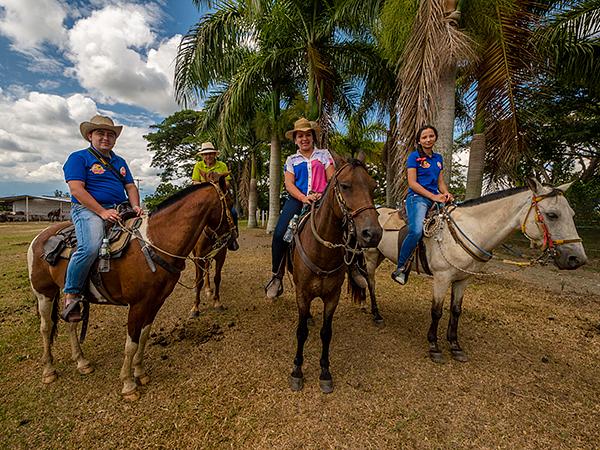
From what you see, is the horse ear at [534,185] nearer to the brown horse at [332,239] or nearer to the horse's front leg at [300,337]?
the brown horse at [332,239]

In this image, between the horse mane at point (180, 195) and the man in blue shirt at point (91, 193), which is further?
the horse mane at point (180, 195)

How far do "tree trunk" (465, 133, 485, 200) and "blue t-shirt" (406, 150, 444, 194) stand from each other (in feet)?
18.4

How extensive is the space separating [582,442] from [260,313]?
4.10 metres

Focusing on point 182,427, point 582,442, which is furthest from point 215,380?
point 582,442

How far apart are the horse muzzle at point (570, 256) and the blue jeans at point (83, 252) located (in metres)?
4.83

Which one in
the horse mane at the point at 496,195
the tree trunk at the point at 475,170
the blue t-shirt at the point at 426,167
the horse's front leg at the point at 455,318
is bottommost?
the horse's front leg at the point at 455,318

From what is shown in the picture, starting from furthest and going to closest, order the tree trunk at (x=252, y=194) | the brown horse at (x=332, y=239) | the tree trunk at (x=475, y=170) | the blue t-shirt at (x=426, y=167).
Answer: the tree trunk at (x=252, y=194) → the tree trunk at (x=475, y=170) → the blue t-shirt at (x=426, y=167) → the brown horse at (x=332, y=239)

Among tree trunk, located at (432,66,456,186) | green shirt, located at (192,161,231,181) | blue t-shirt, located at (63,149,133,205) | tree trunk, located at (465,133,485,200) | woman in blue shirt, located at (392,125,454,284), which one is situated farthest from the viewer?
tree trunk, located at (465,133,485,200)

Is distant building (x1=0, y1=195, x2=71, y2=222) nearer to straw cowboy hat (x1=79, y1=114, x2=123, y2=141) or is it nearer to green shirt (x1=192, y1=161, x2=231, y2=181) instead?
green shirt (x1=192, y1=161, x2=231, y2=181)

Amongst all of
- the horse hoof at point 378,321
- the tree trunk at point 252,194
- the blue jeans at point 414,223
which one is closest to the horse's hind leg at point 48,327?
the horse hoof at point 378,321

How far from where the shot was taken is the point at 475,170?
8859 mm

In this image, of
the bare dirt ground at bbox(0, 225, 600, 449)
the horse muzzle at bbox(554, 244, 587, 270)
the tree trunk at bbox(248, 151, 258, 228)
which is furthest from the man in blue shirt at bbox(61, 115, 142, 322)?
the tree trunk at bbox(248, 151, 258, 228)

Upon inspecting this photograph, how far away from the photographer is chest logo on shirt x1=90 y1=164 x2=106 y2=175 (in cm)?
298

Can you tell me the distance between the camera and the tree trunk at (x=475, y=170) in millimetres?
8584
